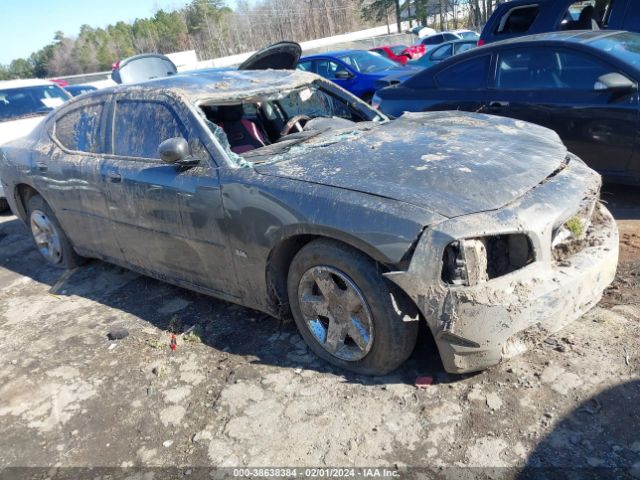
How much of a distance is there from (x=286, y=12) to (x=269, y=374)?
6622 centimetres

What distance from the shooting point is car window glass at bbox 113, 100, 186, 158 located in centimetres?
338

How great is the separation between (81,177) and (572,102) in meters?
4.08

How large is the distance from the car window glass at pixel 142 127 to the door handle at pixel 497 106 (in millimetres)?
3160

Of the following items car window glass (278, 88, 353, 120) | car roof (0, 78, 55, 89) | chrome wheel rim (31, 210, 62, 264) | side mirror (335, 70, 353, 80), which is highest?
car roof (0, 78, 55, 89)

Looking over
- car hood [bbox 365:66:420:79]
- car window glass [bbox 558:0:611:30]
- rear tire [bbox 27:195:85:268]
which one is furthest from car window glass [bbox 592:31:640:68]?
car hood [bbox 365:66:420:79]

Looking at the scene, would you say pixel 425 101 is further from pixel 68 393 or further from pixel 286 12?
pixel 286 12

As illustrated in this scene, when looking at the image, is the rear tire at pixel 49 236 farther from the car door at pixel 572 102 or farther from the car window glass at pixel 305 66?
the car window glass at pixel 305 66

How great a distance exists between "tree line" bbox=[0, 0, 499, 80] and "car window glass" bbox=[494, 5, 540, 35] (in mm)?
48780

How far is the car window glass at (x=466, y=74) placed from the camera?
207 inches

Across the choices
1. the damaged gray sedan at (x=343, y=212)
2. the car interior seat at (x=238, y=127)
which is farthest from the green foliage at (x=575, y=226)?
the car interior seat at (x=238, y=127)

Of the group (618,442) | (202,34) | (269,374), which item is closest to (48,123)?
(269,374)

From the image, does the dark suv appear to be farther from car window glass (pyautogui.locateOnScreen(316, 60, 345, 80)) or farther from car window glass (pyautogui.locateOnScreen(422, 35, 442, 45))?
car window glass (pyautogui.locateOnScreen(422, 35, 442, 45))

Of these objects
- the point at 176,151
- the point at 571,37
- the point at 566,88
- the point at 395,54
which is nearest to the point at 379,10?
the point at 395,54

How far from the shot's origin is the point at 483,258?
88.8 inches
